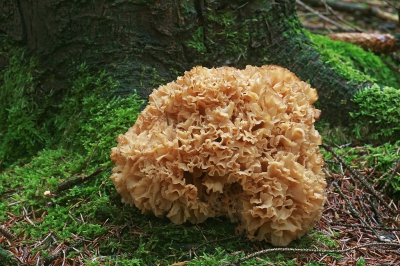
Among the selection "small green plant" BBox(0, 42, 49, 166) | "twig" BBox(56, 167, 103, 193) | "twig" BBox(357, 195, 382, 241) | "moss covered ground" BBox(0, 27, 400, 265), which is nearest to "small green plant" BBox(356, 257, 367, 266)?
"moss covered ground" BBox(0, 27, 400, 265)

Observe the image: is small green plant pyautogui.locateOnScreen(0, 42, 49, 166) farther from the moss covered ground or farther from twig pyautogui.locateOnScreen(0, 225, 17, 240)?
twig pyautogui.locateOnScreen(0, 225, 17, 240)

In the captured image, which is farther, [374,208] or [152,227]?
[374,208]

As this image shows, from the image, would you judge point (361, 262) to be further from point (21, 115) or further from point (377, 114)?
point (21, 115)

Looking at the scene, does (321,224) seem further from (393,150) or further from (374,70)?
(374,70)

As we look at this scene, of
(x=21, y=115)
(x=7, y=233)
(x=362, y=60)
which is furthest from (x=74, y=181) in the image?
(x=362, y=60)

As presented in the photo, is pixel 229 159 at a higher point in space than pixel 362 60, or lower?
higher

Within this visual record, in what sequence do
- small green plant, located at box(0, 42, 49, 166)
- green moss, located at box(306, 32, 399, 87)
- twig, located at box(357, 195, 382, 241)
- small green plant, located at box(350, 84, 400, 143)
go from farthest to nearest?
green moss, located at box(306, 32, 399, 87) < small green plant, located at box(350, 84, 400, 143) < small green plant, located at box(0, 42, 49, 166) < twig, located at box(357, 195, 382, 241)

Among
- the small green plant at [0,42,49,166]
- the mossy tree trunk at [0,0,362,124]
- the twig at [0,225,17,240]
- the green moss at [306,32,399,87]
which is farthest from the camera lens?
the green moss at [306,32,399,87]
